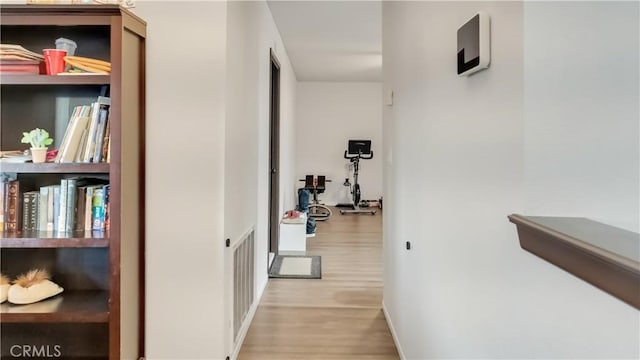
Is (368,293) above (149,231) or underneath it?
underneath

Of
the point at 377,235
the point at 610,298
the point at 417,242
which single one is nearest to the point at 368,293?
the point at 417,242

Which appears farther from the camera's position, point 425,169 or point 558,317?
point 425,169

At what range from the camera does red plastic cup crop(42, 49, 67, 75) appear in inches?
70.3

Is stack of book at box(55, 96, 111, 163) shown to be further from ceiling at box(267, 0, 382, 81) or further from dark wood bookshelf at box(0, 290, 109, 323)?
ceiling at box(267, 0, 382, 81)

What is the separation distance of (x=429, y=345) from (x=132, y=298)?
1.42 meters

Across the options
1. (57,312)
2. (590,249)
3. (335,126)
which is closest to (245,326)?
(57,312)

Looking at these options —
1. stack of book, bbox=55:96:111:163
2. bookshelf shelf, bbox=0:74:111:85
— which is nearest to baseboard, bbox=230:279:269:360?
stack of book, bbox=55:96:111:163

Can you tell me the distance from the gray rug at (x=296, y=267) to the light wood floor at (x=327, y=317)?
9cm

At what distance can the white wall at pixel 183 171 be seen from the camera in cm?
200

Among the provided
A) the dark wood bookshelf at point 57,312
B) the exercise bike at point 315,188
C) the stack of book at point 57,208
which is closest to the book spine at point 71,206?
the stack of book at point 57,208

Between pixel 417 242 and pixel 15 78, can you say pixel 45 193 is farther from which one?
pixel 417 242

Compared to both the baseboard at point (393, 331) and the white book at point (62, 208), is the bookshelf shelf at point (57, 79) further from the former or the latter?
the baseboard at point (393, 331)

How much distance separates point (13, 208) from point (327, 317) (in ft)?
6.89

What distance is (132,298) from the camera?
1.91m
